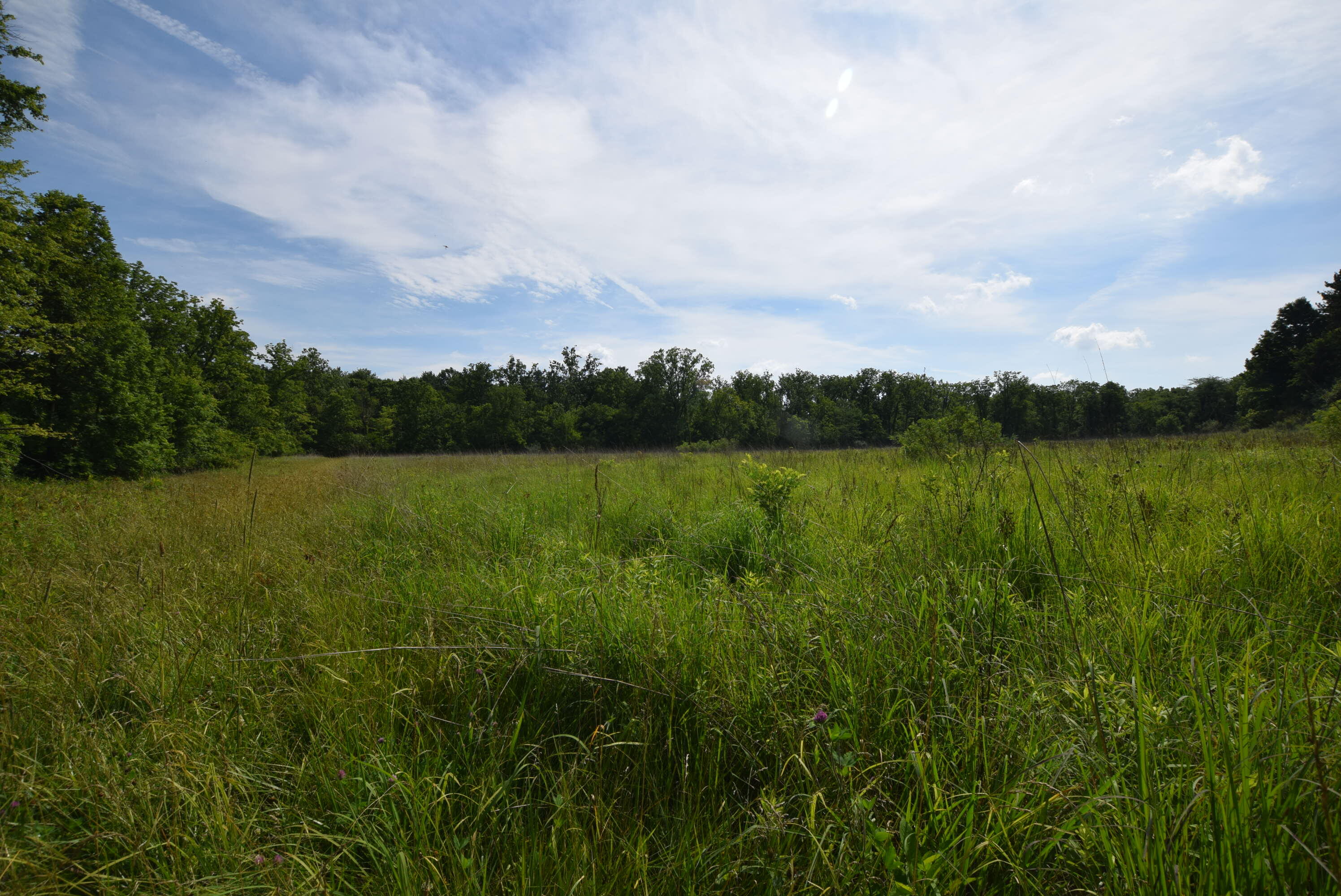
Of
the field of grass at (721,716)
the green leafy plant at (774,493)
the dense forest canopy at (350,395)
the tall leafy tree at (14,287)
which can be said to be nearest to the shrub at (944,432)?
the dense forest canopy at (350,395)

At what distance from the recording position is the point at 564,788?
1.59 meters

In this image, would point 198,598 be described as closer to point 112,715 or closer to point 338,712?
point 112,715

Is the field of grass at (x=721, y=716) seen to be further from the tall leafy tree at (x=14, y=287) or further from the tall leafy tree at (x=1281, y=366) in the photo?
the tall leafy tree at (x=1281, y=366)

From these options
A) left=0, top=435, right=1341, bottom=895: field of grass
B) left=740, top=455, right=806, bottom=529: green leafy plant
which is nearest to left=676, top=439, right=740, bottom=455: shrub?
left=740, top=455, right=806, bottom=529: green leafy plant

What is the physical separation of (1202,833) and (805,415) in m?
59.8

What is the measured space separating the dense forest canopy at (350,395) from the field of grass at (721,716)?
2.83 m

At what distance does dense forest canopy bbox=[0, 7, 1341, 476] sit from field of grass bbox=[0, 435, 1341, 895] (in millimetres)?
2832

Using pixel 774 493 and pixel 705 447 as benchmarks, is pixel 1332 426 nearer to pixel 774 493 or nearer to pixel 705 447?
pixel 774 493

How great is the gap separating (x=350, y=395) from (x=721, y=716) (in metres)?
60.2

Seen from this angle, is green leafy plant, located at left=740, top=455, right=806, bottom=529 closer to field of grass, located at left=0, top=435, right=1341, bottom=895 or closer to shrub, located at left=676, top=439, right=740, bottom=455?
field of grass, located at left=0, top=435, right=1341, bottom=895

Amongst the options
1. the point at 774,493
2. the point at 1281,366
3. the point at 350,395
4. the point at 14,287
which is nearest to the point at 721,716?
the point at 774,493

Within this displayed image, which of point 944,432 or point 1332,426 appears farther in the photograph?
point 944,432

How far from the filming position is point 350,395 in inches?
2019

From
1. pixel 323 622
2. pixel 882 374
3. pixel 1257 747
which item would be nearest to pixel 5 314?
pixel 323 622
